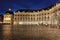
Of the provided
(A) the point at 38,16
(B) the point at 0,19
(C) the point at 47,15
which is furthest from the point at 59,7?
(B) the point at 0,19

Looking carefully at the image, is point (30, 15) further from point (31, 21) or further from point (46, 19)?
point (46, 19)

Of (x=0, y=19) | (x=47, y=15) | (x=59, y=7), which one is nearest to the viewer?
(x=59, y=7)

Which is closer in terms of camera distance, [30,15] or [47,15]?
[47,15]

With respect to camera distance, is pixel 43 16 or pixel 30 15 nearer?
pixel 43 16

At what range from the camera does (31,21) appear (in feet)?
509

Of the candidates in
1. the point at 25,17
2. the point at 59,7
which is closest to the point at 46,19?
the point at 25,17

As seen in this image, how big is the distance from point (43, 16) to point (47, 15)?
8.40 metres

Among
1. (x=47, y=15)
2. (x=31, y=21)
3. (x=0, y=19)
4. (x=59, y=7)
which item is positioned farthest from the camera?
(x=0, y=19)

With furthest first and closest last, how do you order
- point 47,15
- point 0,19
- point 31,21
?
point 0,19 → point 31,21 → point 47,15

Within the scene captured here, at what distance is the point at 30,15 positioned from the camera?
522 feet

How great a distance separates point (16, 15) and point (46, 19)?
1292 inches

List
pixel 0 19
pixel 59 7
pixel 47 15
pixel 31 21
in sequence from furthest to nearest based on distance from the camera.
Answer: pixel 0 19 < pixel 31 21 < pixel 47 15 < pixel 59 7

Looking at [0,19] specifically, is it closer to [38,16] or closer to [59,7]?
[38,16]

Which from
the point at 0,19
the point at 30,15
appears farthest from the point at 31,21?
the point at 0,19
